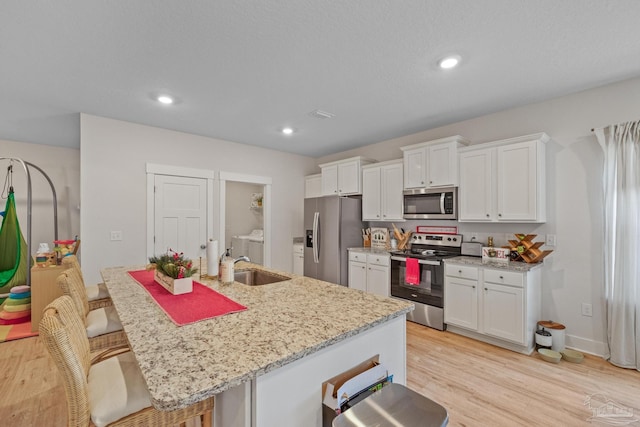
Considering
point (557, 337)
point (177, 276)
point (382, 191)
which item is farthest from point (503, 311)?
point (177, 276)

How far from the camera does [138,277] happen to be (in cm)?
226

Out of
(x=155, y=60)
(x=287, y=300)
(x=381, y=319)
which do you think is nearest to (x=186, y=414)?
(x=287, y=300)

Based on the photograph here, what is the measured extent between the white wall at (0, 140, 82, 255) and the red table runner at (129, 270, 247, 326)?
14.6 ft

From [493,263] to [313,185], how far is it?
3302 millimetres

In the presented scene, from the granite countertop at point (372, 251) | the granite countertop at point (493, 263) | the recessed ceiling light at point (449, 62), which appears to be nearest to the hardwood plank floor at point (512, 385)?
the granite countertop at point (493, 263)

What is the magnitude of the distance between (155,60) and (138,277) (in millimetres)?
1700

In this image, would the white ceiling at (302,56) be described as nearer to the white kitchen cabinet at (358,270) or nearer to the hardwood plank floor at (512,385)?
the white kitchen cabinet at (358,270)

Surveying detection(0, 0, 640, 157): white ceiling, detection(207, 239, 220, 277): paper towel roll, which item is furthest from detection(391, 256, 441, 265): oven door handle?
detection(207, 239, 220, 277): paper towel roll

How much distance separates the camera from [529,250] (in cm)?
302

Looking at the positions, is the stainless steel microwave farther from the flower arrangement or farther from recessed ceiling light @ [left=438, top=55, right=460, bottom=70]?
the flower arrangement

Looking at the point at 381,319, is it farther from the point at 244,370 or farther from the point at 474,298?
the point at 474,298

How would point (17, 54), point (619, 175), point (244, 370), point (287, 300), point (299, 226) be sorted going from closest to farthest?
point (244, 370)
point (287, 300)
point (17, 54)
point (619, 175)
point (299, 226)

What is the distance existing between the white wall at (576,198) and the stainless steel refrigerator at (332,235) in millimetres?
2183

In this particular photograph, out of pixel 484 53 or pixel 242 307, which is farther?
pixel 484 53
